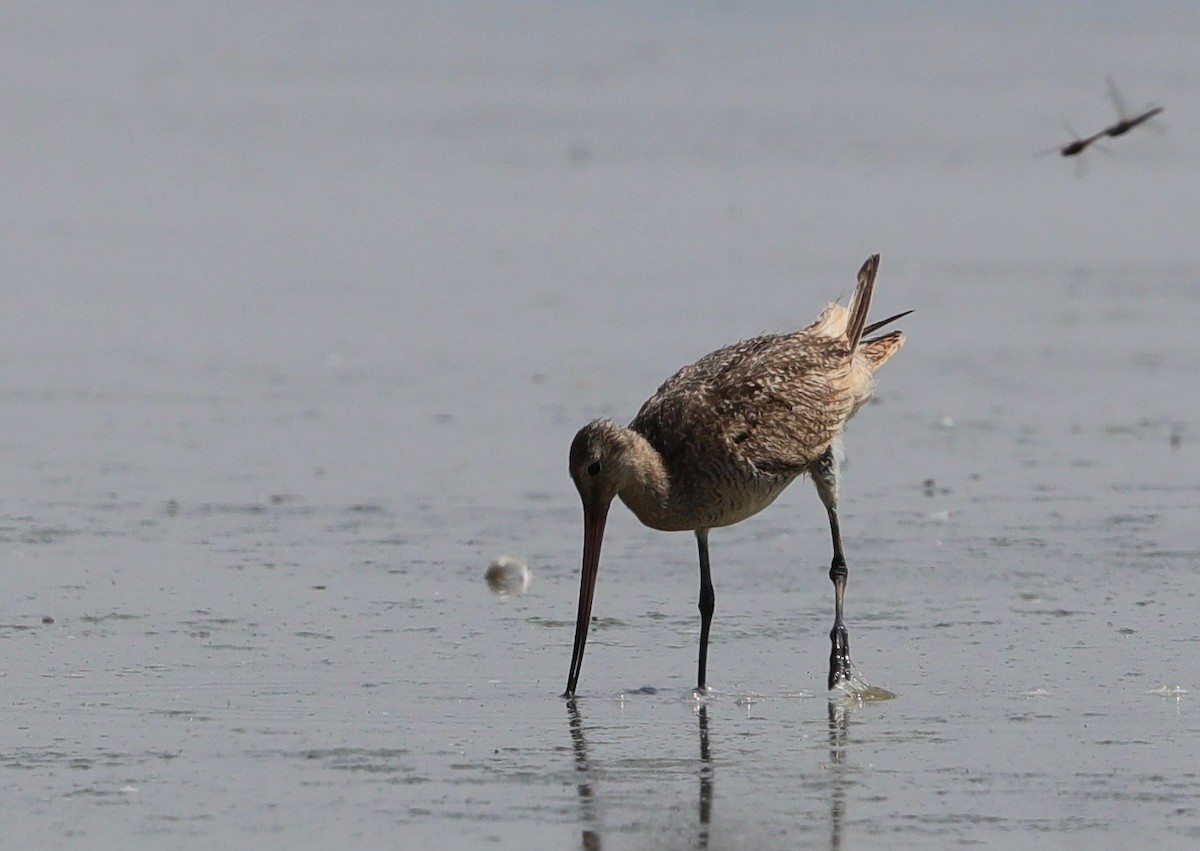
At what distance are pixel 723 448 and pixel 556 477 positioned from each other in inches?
94.2

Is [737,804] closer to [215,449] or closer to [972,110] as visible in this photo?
[215,449]

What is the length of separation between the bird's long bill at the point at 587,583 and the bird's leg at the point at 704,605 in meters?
0.35

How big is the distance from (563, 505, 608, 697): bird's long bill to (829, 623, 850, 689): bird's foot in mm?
739

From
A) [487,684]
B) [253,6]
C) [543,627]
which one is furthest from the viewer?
[253,6]

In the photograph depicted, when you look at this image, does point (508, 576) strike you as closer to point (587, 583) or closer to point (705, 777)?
point (587, 583)

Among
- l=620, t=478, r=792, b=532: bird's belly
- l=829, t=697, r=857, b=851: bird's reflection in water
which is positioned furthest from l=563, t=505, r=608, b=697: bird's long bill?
l=829, t=697, r=857, b=851: bird's reflection in water

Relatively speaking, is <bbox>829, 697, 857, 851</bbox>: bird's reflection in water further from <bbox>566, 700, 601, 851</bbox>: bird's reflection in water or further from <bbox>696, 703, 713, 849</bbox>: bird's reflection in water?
<bbox>566, 700, 601, 851</bbox>: bird's reflection in water

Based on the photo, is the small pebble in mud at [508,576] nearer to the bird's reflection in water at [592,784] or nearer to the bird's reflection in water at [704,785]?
the bird's reflection in water at [592,784]

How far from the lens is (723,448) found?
295 inches

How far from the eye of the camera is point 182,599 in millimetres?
7770

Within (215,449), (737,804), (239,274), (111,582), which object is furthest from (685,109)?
(737,804)

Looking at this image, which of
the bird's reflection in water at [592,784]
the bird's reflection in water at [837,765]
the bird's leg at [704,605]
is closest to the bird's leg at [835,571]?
the bird's reflection in water at [837,765]

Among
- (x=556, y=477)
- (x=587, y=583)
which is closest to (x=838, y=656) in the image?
(x=587, y=583)

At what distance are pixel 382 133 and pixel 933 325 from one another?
26.6 feet
